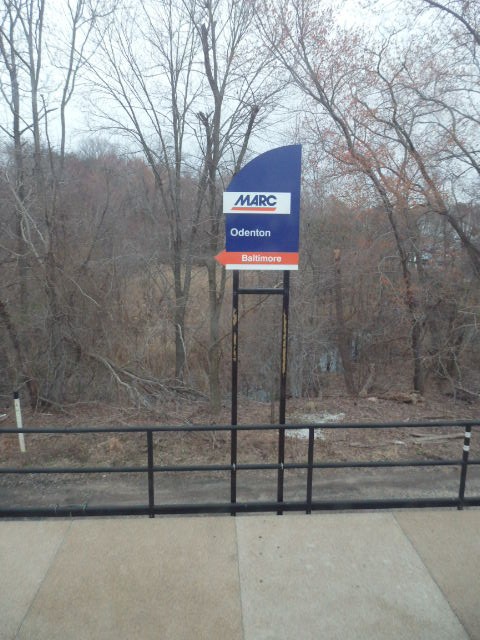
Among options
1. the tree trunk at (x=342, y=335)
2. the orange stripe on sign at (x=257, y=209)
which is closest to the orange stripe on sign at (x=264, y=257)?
the orange stripe on sign at (x=257, y=209)

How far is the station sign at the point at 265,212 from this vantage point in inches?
153

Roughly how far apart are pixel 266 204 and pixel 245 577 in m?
3.01

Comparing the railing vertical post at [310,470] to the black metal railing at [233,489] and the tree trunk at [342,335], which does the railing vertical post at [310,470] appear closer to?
the black metal railing at [233,489]

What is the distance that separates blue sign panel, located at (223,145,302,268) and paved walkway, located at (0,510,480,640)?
2.41m

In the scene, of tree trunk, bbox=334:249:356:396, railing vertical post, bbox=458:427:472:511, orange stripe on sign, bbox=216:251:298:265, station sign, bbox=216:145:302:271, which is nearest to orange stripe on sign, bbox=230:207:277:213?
station sign, bbox=216:145:302:271

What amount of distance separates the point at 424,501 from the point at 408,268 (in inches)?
442

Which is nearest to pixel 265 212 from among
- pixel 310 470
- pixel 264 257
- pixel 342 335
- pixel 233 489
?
pixel 264 257

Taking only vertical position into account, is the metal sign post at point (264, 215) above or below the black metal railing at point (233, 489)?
above

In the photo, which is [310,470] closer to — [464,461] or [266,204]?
[464,461]

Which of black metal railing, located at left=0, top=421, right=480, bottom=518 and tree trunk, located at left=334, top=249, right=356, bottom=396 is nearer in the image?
black metal railing, located at left=0, top=421, right=480, bottom=518

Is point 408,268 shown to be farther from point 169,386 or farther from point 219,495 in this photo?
point 219,495

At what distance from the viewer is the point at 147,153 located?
1241cm

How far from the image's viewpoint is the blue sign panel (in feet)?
12.7

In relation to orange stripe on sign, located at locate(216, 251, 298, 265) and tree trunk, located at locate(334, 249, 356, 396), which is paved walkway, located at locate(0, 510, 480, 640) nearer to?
orange stripe on sign, located at locate(216, 251, 298, 265)
